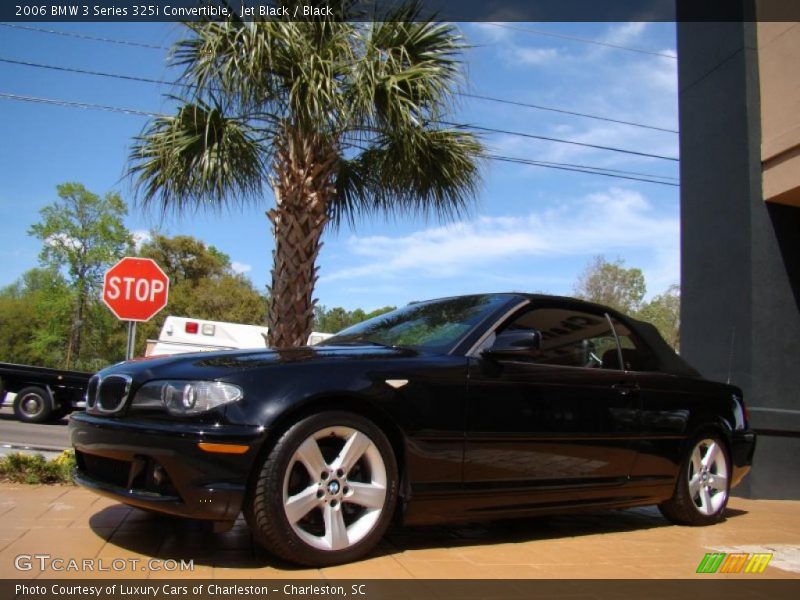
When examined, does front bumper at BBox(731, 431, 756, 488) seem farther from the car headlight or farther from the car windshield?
the car headlight

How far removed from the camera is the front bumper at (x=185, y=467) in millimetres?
3039

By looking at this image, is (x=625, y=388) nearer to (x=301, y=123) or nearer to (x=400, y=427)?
(x=400, y=427)

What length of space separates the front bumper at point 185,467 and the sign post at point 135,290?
4.59m

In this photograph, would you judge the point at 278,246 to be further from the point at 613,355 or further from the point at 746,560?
the point at 746,560

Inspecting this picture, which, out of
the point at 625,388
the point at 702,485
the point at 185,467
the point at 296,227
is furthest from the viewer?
the point at 296,227

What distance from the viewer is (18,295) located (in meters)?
69.5

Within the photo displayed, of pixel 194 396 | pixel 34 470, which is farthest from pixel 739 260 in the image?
pixel 34 470

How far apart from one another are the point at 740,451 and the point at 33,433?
11.3 metres

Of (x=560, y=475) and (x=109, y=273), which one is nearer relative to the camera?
(x=560, y=475)

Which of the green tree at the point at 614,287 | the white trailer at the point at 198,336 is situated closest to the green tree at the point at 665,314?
the green tree at the point at 614,287

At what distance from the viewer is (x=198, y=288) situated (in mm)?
45188

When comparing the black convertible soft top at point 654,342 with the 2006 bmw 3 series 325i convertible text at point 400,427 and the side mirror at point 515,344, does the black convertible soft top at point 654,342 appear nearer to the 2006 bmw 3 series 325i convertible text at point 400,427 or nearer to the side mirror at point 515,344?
the 2006 bmw 3 series 325i convertible text at point 400,427
